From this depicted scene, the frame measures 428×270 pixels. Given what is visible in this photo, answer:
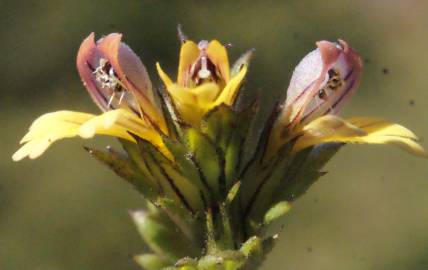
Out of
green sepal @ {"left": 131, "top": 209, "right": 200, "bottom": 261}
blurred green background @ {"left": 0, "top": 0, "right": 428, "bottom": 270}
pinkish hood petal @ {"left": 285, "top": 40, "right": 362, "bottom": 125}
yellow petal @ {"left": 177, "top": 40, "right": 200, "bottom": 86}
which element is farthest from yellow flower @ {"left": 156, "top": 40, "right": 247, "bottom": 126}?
blurred green background @ {"left": 0, "top": 0, "right": 428, "bottom": 270}

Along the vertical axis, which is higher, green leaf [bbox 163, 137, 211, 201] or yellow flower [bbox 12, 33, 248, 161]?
yellow flower [bbox 12, 33, 248, 161]

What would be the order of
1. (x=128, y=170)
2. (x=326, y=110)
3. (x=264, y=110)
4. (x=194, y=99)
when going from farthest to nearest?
(x=264, y=110) < (x=326, y=110) < (x=128, y=170) < (x=194, y=99)

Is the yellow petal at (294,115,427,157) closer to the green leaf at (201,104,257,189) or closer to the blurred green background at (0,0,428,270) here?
the green leaf at (201,104,257,189)

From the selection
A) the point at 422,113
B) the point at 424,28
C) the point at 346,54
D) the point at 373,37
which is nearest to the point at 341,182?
the point at 422,113

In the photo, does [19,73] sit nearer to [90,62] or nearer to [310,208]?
[310,208]

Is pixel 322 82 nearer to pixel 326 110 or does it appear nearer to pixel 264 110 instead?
pixel 326 110

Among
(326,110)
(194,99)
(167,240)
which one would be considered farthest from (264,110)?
(194,99)
